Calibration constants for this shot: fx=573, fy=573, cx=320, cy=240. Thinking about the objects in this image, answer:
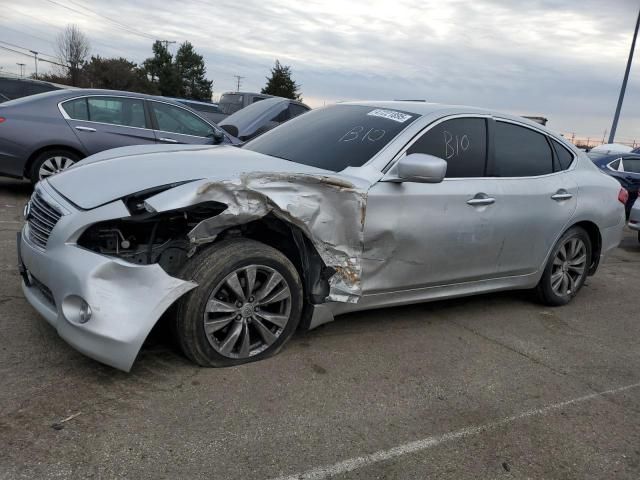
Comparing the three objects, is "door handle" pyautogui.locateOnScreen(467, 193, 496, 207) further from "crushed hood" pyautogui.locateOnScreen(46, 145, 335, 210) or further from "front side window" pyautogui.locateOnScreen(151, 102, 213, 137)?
"front side window" pyautogui.locateOnScreen(151, 102, 213, 137)

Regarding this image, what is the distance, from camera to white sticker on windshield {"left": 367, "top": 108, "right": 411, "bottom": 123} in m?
4.09

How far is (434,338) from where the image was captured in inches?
164

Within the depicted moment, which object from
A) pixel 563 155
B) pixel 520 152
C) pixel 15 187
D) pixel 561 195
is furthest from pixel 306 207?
pixel 15 187

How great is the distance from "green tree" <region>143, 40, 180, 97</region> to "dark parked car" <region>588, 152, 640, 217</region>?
63291 mm

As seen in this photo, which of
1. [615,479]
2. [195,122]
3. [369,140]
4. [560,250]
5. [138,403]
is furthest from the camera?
[195,122]

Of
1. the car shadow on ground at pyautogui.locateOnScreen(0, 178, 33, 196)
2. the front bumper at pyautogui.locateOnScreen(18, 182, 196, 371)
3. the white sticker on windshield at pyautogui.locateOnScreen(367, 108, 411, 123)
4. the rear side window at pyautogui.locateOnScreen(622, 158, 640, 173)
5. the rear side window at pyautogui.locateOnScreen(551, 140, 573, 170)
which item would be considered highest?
the white sticker on windshield at pyautogui.locateOnScreen(367, 108, 411, 123)

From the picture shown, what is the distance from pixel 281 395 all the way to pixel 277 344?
0.45m

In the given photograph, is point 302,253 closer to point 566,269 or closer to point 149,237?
point 149,237

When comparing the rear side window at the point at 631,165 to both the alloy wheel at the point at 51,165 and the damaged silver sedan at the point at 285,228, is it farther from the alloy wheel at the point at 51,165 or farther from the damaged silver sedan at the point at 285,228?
the alloy wheel at the point at 51,165

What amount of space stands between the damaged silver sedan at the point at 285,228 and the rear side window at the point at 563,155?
0.28 metres

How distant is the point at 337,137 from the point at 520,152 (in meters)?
1.60

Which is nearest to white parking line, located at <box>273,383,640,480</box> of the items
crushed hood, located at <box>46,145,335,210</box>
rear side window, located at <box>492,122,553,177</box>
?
crushed hood, located at <box>46,145,335,210</box>

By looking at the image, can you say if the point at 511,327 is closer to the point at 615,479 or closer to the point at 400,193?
the point at 400,193

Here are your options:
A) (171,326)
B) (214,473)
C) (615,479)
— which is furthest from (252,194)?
(615,479)
